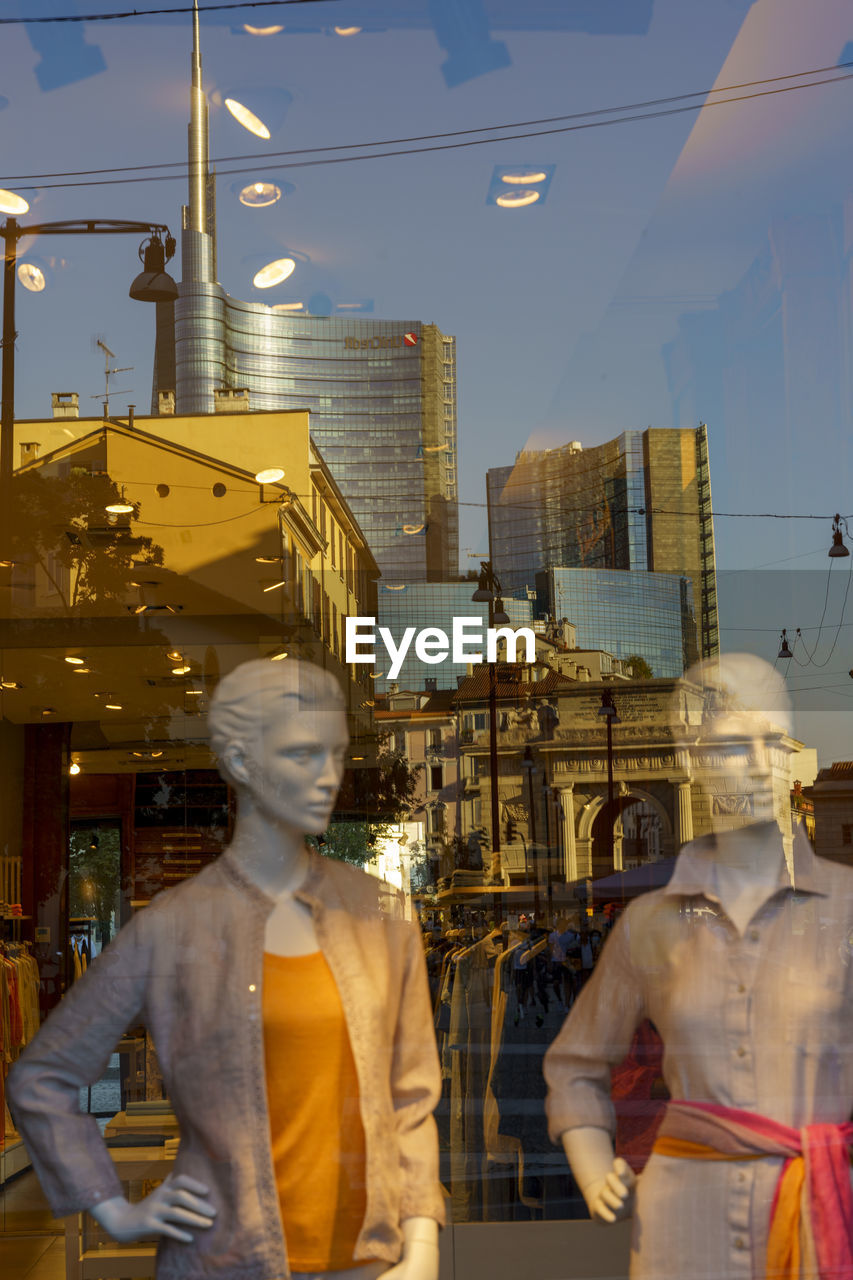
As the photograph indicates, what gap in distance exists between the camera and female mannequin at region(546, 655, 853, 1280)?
213 cm

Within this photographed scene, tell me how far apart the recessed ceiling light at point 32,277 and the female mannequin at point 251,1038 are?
4.75ft

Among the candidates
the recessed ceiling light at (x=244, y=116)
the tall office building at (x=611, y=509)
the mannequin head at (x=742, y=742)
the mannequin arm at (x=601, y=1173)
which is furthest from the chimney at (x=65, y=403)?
the mannequin arm at (x=601, y=1173)

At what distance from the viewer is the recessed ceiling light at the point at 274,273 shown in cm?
318

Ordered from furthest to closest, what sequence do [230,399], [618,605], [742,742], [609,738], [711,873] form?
1. [618,605]
2. [609,738]
3. [230,399]
4. [742,742]
5. [711,873]

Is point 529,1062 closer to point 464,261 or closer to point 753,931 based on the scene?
point 753,931

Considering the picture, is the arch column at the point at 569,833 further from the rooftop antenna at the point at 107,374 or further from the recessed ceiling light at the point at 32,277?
the recessed ceiling light at the point at 32,277

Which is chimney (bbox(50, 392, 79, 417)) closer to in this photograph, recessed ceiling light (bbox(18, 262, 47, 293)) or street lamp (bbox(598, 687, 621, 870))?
recessed ceiling light (bbox(18, 262, 47, 293))

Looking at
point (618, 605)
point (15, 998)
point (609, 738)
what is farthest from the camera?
point (15, 998)

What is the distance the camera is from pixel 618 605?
3305 millimetres

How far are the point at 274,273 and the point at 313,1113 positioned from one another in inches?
78.1

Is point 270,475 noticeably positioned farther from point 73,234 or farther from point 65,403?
point 73,234

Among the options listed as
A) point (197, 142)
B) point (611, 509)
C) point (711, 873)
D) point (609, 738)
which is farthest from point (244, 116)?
point (711, 873)

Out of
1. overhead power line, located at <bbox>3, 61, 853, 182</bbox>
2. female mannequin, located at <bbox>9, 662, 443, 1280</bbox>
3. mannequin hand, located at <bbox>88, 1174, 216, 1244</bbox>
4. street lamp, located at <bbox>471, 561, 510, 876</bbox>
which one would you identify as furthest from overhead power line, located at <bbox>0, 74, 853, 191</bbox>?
mannequin hand, located at <bbox>88, 1174, 216, 1244</bbox>

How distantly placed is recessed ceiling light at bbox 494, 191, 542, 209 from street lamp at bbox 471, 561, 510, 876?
92cm
